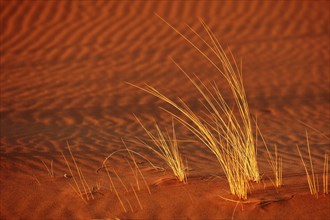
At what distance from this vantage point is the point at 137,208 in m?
3.56

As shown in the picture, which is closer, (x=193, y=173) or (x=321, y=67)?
(x=193, y=173)

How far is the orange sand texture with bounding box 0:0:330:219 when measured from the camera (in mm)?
3693

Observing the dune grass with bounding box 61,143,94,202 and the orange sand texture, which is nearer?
the orange sand texture

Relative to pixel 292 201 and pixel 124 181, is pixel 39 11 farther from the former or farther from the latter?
pixel 292 201

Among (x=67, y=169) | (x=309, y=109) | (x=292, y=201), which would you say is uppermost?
(x=292, y=201)

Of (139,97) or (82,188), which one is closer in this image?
(82,188)

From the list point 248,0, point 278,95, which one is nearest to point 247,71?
point 278,95

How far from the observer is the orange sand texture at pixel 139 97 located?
369 centimetres

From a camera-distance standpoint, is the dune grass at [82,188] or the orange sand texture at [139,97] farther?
the dune grass at [82,188]

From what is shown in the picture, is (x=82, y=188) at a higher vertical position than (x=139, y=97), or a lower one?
higher

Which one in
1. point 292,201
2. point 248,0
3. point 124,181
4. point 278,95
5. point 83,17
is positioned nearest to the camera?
point 292,201

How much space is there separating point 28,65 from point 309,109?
5.48 metres

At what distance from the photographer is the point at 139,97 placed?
30.1 ft

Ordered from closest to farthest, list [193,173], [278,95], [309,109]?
1. [193,173]
2. [309,109]
3. [278,95]
